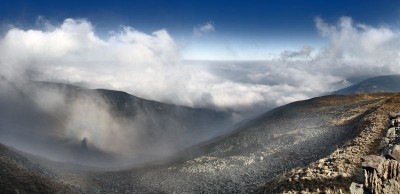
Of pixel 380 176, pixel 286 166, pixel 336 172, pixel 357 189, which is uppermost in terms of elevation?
pixel 380 176

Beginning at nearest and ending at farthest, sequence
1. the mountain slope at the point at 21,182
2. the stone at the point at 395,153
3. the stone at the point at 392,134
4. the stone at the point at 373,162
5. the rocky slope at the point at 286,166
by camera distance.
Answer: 1. the stone at the point at 373,162
2. the stone at the point at 395,153
3. the rocky slope at the point at 286,166
4. the stone at the point at 392,134
5. the mountain slope at the point at 21,182

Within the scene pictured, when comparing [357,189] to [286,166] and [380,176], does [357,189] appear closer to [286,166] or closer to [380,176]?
[380,176]

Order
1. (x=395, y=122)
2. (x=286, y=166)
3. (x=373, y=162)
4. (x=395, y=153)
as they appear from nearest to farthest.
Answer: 1. (x=373, y=162)
2. (x=395, y=153)
3. (x=395, y=122)
4. (x=286, y=166)

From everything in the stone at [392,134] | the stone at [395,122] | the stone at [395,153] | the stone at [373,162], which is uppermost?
the stone at [395,122]

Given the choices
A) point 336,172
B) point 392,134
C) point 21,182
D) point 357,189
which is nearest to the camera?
point 357,189

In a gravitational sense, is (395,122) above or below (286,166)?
above

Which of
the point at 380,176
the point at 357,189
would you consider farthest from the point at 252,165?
the point at 380,176

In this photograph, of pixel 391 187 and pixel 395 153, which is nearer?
pixel 391 187

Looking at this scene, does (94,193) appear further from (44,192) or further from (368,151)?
(368,151)

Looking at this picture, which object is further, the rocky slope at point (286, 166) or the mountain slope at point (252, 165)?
the mountain slope at point (252, 165)

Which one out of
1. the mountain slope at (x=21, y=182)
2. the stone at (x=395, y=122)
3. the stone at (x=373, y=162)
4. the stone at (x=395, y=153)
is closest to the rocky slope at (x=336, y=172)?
the stone at (x=373, y=162)

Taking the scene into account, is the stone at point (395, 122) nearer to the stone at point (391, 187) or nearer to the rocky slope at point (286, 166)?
the rocky slope at point (286, 166)
